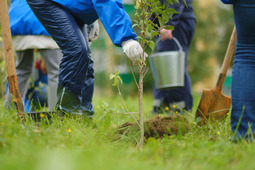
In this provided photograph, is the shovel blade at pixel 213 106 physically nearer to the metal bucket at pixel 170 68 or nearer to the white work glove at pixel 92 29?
the metal bucket at pixel 170 68

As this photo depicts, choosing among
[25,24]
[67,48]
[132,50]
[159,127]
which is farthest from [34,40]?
[159,127]

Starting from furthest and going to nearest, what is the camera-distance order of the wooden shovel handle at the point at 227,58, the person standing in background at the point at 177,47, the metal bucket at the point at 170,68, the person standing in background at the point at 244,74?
the person standing in background at the point at 177,47, the metal bucket at the point at 170,68, the wooden shovel handle at the point at 227,58, the person standing in background at the point at 244,74

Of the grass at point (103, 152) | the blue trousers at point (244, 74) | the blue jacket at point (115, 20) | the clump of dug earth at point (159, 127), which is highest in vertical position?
the blue jacket at point (115, 20)

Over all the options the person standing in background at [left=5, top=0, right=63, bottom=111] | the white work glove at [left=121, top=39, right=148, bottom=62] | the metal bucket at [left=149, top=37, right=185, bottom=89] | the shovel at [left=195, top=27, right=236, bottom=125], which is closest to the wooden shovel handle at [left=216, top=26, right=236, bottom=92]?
the shovel at [left=195, top=27, right=236, bottom=125]

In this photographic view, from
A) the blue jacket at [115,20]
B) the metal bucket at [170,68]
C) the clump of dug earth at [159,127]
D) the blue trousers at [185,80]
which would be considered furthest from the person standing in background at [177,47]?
the blue jacket at [115,20]

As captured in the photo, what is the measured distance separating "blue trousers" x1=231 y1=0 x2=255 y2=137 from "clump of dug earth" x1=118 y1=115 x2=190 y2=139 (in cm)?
33

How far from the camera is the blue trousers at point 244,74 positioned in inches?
66.4

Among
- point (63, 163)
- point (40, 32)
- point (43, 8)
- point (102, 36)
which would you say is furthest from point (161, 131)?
point (102, 36)

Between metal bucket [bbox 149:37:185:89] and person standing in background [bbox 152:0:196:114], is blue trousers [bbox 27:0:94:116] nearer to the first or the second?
metal bucket [bbox 149:37:185:89]

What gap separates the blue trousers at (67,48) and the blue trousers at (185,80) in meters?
1.19

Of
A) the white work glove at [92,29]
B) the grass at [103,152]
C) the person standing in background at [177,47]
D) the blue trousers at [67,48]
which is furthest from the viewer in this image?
the person standing in background at [177,47]

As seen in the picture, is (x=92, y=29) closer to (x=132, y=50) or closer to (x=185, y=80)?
(x=132, y=50)

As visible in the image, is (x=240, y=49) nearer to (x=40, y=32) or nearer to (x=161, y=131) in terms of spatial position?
(x=161, y=131)

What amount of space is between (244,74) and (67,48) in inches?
46.7
